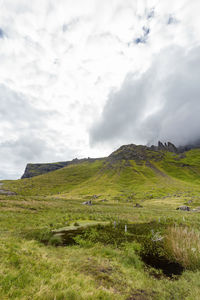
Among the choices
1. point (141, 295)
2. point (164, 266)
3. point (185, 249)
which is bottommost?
point (164, 266)

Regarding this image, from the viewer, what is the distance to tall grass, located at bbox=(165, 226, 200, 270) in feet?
37.3

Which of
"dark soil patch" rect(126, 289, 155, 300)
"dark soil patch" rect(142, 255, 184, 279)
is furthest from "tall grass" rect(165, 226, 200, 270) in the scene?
"dark soil patch" rect(126, 289, 155, 300)

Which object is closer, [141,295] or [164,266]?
[141,295]

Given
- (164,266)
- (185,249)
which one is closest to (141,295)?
(164,266)

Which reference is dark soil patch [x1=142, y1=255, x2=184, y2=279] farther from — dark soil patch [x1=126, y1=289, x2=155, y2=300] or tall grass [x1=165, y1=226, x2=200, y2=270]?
dark soil patch [x1=126, y1=289, x2=155, y2=300]

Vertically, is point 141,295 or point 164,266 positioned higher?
point 141,295

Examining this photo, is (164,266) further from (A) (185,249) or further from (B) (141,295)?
(B) (141,295)

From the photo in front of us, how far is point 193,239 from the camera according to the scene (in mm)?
13031

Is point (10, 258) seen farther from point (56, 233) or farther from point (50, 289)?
point (56, 233)

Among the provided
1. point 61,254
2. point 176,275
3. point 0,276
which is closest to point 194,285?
point 176,275

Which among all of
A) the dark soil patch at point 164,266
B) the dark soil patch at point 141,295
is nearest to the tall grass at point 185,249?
the dark soil patch at point 164,266

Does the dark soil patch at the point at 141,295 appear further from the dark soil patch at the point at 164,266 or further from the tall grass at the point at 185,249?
the tall grass at the point at 185,249

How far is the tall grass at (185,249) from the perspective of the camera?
448 inches

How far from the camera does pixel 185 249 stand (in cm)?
1216
